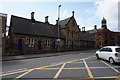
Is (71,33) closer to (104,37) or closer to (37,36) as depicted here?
(37,36)

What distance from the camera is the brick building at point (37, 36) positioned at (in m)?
19.3

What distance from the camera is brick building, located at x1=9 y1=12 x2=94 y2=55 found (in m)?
19.3

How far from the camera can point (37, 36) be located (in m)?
22.3

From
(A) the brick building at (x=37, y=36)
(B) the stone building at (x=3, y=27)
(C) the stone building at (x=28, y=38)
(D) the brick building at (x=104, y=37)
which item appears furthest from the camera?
(D) the brick building at (x=104, y=37)

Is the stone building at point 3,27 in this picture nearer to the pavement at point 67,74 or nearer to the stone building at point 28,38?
the stone building at point 28,38

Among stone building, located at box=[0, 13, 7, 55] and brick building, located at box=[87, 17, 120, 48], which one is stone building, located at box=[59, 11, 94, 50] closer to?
brick building, located at box=[87, 17, 120, 48]

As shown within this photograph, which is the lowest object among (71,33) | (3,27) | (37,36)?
(37,36)

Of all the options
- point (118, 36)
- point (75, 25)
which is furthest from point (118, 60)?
point (118, 36)

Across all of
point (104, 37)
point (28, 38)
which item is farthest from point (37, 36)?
point (104, 37)

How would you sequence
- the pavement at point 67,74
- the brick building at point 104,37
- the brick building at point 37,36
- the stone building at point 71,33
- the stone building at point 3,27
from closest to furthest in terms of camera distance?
the pavement at point 67,74
the stone building at point 3,27
the brick building at point 37,36
the stone building at point 71,33
the brick building at point 104,37

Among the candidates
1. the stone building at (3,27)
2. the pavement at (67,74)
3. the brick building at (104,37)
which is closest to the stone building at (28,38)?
the stone building at (3,27)

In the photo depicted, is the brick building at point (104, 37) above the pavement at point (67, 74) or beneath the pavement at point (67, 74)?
above

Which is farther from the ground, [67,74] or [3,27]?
[3,27]

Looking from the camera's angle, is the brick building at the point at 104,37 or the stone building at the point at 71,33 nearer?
the stone building at the point at 71,33
